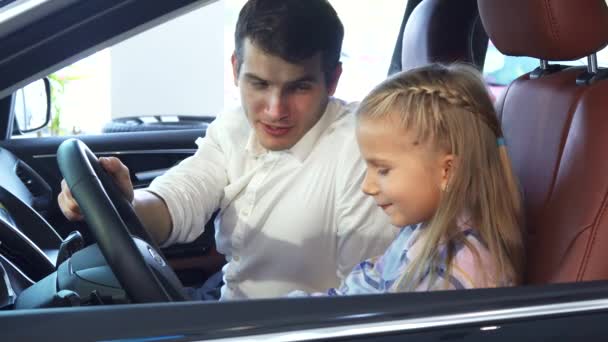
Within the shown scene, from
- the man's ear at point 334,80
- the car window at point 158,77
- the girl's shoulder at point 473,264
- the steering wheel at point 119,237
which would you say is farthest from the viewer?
the car window at point 158,77

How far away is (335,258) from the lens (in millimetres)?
1894

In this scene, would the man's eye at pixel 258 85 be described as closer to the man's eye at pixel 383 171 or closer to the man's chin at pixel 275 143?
the man's chin at pixel 275 143

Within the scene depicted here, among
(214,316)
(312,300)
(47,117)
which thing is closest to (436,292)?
(312,300)

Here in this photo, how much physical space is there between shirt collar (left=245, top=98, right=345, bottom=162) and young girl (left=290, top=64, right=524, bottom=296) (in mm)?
359

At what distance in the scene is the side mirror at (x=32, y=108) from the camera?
275cm

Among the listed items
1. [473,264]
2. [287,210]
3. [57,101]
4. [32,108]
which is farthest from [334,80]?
[57,101]

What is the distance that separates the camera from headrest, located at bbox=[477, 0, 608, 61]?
1605 millimetres

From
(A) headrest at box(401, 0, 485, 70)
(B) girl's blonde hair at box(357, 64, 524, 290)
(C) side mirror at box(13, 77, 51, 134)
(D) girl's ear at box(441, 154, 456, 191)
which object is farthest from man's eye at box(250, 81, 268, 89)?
(C) side mirror at box(13, 77, 51, 134)

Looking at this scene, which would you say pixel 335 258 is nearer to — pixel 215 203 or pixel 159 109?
pixel 215 203

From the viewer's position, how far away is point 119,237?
1.36m

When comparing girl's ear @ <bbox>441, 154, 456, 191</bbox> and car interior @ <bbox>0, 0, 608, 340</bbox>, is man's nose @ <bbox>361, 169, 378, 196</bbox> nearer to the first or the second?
girl's ear @ <bbox>441, 154, 456, 191</bbox>

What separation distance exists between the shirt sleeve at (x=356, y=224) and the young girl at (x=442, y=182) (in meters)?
0.26

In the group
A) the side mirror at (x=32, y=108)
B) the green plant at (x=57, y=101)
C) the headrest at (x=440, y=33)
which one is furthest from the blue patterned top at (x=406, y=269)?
the green plant at (x=57, y=101)

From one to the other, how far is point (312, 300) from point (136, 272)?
0.28 m
